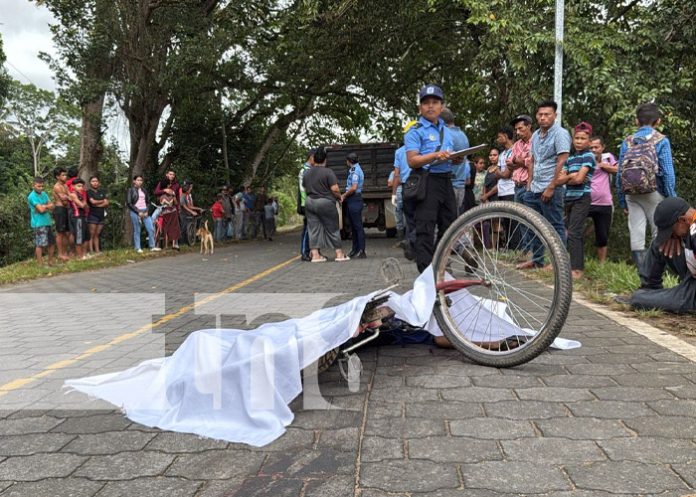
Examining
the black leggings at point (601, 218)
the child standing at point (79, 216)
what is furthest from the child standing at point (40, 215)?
the black leggings at point (601, 218)

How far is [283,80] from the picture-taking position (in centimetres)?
1864

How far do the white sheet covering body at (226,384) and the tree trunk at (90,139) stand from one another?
15.0 metres

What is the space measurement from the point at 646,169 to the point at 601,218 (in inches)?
74.8

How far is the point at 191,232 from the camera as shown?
1738 cm

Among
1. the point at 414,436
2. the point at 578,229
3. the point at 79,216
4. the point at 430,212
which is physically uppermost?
the point at 79,216

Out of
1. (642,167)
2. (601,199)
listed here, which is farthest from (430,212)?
(601,199)

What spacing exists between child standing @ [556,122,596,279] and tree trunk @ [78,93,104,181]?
1367 cm

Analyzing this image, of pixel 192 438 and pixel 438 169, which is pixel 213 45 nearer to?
pixel 438 169

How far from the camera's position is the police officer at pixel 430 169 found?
13.8 feet

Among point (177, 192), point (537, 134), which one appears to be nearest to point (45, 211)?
point (177, 192)

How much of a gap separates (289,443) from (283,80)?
58.1 feet

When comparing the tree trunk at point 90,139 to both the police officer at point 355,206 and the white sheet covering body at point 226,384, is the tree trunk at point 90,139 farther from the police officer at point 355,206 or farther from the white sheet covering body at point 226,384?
the white sheet covering body at point 226,384

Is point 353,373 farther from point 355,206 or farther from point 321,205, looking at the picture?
point 355,206

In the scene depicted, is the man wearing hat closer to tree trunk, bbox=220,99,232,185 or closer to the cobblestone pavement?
the cobblestone pavement
